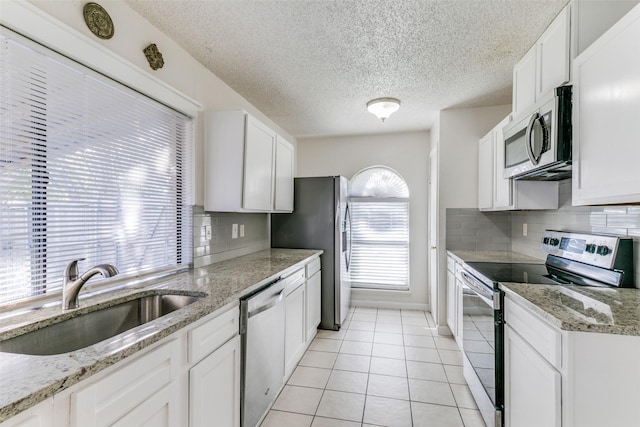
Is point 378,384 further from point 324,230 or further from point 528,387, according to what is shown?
point 324,230

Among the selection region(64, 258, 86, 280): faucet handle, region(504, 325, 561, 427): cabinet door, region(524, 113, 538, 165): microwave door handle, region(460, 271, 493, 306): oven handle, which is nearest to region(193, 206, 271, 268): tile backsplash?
region(64, 258, 86, 280): faucet handle

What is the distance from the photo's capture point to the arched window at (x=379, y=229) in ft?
14.0

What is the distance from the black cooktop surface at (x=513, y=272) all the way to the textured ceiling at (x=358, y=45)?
5.08ft

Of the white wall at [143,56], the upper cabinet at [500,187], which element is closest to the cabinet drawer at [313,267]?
the white wall at [143,56]

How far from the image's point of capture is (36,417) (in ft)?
2.28

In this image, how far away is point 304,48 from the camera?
2.13 metres

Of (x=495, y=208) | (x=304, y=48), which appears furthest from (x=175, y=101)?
(x=495, y=208)

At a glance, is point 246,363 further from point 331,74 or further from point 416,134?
point 416,134

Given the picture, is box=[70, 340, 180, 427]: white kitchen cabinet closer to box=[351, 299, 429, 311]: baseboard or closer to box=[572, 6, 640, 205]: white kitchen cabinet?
box=[572, 6, 640, 205]: white kitchen cabinet

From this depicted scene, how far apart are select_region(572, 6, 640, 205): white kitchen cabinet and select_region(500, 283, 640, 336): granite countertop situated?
1.45 ft

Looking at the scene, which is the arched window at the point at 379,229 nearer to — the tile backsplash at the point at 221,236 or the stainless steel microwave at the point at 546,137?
the tile backsplash at the point at 221,236

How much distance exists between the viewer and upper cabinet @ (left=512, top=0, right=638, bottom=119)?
5.16ft

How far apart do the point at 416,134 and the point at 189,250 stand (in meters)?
3.34

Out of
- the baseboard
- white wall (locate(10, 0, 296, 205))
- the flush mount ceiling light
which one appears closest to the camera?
white wall (locate(10, 0, 296, 205))
